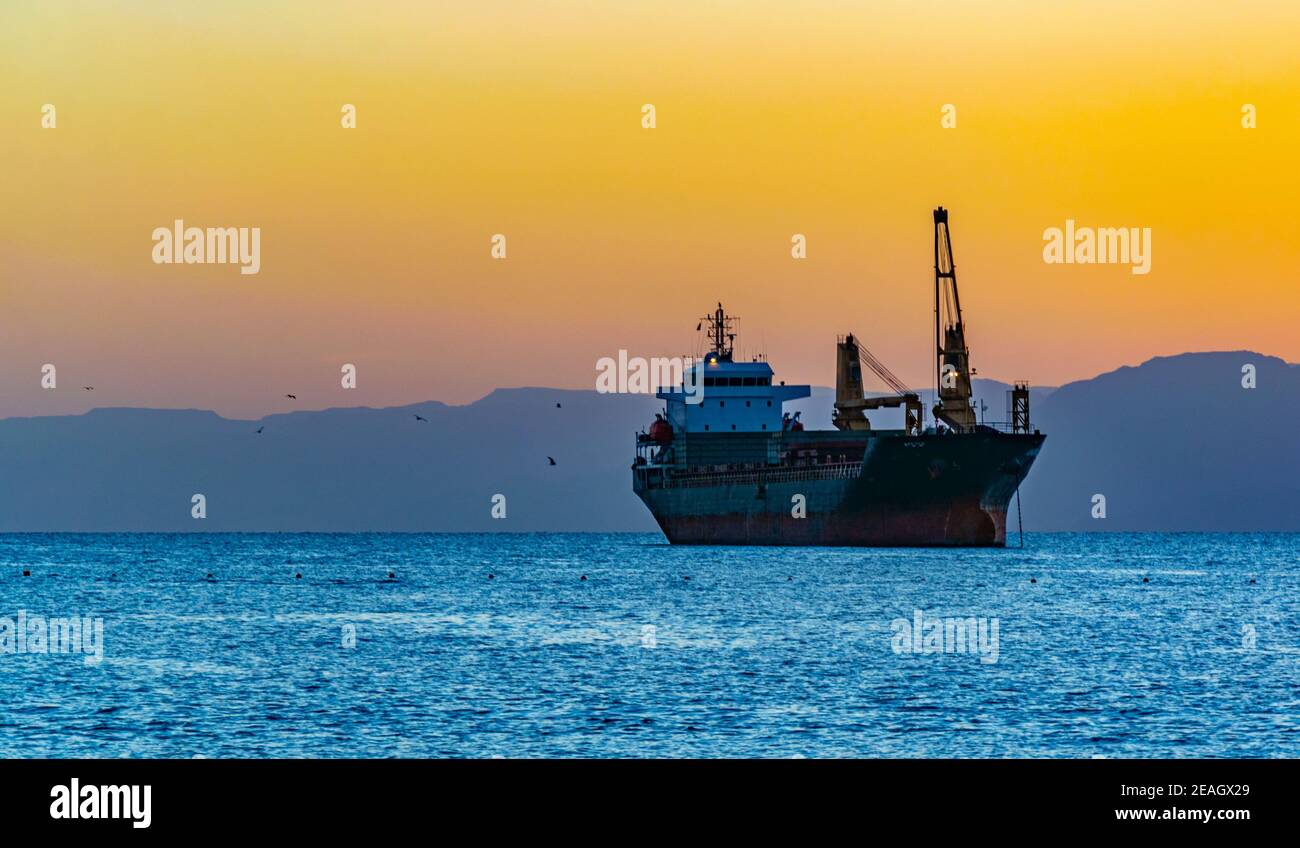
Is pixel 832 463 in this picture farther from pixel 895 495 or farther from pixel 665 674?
pixel 665 674

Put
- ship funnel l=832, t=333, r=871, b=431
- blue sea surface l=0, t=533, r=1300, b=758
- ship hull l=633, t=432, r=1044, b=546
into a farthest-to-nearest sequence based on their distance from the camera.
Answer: ship funnel l=832, t=333, r=871, b=431 < ship hull l=633, t=432, r=1044, b=546 < blue sea surface l=0, t=533, r=1300, b=758

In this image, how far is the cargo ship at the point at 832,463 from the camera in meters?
93.6

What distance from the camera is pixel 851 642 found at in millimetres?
43500

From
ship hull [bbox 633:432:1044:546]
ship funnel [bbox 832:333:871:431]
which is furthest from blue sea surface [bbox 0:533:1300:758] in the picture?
ship funnel [bbox 832:333:871:431]

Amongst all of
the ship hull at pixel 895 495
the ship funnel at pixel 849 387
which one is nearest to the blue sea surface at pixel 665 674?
the ship hull at pixel 895 495

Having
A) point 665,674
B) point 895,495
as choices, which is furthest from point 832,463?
point 665,674

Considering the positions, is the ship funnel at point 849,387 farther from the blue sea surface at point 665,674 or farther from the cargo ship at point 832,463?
the blue sea surface at point 665,674

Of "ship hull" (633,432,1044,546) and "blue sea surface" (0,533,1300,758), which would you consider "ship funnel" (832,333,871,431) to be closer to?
"ship hull" (633,432,1044,546)

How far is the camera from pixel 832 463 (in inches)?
4028

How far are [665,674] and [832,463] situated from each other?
67.9 metres

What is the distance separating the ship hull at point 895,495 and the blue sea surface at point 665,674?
18.7m

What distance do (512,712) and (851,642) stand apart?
16592 millimetres

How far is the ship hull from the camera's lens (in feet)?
302

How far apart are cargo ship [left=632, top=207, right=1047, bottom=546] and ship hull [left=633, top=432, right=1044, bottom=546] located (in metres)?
0.09
